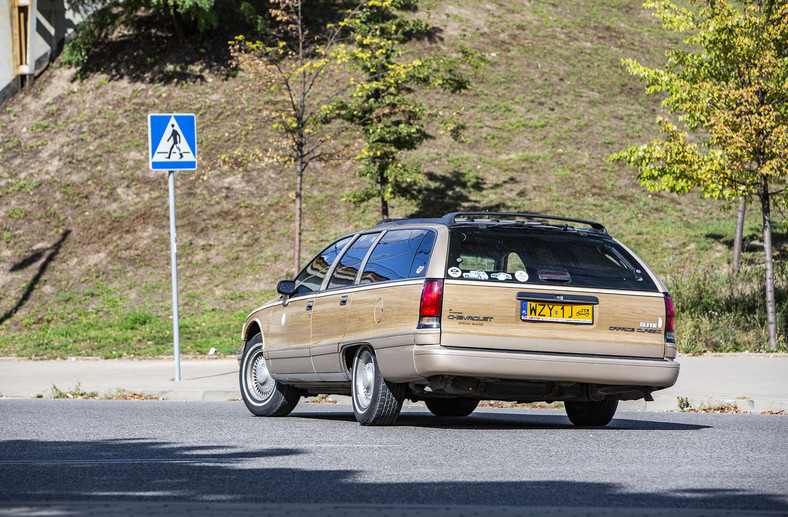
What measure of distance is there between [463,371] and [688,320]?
10377 mm

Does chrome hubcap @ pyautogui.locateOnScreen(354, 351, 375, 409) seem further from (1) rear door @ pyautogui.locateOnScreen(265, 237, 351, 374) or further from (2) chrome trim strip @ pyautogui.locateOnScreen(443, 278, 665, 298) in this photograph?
(2) chrome trim strip @ pyautogui.locateOnScreen(443, 278, 665, 298)

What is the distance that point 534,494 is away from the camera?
220 inches

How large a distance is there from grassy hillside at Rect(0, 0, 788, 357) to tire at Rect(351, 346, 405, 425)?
8.98 metres

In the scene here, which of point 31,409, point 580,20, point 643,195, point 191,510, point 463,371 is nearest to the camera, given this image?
point 191,510

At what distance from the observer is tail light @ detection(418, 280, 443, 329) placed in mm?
8125

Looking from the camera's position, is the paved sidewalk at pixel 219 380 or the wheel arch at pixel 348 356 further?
the paved sidewalk at pixel 219 380

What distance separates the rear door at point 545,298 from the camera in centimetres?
816

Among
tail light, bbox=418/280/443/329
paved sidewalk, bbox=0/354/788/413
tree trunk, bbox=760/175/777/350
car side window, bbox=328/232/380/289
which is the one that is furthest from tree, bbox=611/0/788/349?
tail light, bbox=418/280/443/329

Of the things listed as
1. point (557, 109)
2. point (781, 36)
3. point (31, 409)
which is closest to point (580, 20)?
point (557, 109)

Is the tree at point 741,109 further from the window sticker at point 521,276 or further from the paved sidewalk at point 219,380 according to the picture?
the window sticker at point 521,276

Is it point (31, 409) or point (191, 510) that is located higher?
point (191, 510)

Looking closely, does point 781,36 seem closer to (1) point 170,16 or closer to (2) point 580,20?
(1) point 170,16

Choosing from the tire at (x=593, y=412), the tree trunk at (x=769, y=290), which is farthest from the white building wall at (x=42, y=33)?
the tire at (x=593, y=412)

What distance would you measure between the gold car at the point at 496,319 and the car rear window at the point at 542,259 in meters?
0.01
